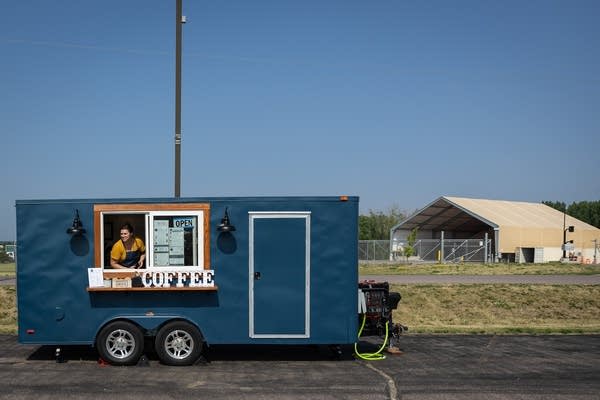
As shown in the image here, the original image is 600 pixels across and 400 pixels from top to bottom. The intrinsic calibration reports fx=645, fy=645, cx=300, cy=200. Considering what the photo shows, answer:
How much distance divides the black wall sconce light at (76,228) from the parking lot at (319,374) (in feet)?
7.04

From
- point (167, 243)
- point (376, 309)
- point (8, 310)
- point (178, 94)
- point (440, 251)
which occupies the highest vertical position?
point (178, 94)

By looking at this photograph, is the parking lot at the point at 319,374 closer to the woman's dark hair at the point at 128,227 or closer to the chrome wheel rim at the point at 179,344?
the chrome wheel rim at the point at 179,344

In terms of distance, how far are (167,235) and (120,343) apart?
6.27 feet

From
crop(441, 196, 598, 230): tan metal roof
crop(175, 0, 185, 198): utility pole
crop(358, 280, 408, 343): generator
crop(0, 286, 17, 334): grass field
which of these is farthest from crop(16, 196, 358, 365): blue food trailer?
crop(441, 196, 598, 230): tan metal roof

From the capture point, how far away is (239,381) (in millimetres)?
9328

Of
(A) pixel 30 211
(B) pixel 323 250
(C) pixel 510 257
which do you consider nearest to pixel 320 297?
(B) pixel 323 250

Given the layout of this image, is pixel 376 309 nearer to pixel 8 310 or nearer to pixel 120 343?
pixel 120 343

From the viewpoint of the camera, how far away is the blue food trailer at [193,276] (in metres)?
10.5

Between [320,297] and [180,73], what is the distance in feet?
21.9

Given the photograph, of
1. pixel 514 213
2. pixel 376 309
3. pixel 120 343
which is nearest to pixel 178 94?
pixel 120 343

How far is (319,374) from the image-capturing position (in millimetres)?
9773

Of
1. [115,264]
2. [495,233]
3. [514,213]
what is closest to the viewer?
[115,264]

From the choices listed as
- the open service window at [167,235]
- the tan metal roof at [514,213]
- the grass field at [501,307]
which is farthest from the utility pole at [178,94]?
the tan metal roof at [514,213]

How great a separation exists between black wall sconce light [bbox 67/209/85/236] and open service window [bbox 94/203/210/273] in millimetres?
222
